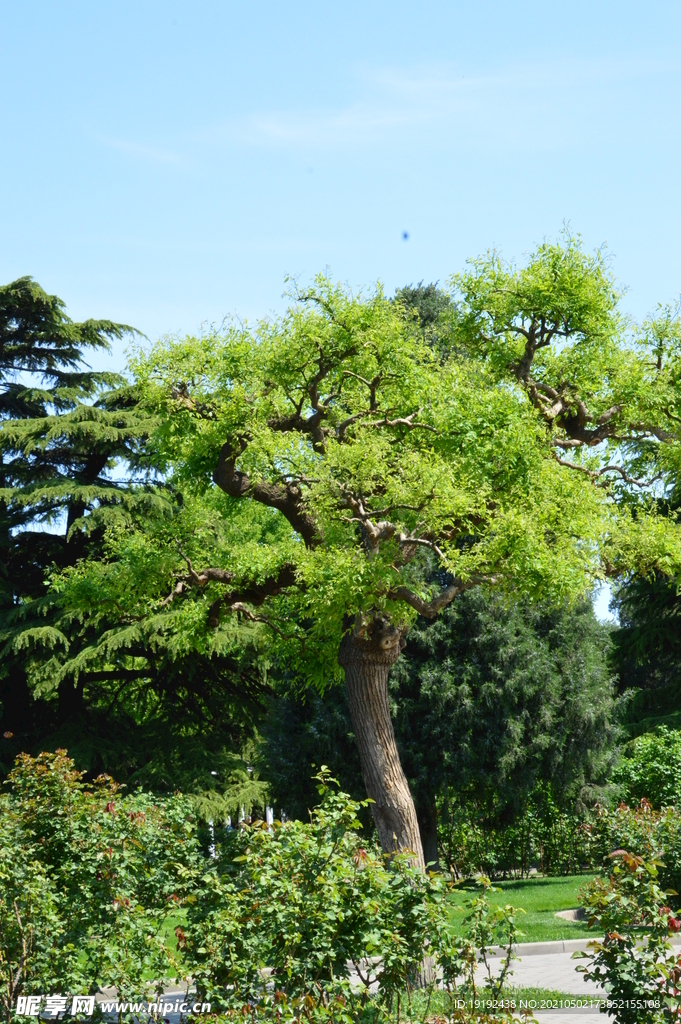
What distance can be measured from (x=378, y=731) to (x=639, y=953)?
6.90 meters

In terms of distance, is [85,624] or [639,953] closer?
[639,953]

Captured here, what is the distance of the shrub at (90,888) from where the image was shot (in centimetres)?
696

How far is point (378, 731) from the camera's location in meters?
12.1

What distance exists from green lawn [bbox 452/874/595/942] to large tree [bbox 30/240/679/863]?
311 cm

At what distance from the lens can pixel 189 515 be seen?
572 inches

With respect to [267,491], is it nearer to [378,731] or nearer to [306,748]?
[378,731]

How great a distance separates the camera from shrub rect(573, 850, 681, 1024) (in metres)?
5.11

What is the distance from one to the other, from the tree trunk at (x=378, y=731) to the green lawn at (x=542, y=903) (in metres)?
1.03

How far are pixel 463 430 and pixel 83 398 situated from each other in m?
15.3

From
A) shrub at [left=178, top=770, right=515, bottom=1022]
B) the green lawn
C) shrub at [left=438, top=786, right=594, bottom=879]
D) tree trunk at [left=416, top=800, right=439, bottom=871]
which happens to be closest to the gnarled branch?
the green lawn

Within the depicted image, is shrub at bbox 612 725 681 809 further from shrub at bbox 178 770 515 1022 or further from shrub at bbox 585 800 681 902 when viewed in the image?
shrub at bbox 178 770 515 1022

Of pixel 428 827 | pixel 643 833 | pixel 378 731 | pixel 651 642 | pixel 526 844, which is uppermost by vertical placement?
pixel 651 642

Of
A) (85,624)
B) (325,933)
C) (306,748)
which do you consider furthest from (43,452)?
(325,933)

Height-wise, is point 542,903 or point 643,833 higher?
point 643,833
